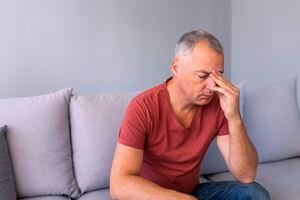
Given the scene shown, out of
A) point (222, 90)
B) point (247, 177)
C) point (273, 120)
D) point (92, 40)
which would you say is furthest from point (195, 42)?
point (92, 40)

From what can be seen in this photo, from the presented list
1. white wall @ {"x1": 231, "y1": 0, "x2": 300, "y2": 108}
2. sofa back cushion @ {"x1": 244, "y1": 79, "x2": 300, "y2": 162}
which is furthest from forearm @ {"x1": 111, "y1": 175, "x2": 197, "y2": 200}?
white wall @ {"x1": 231, "y1": 0, "x2": 300, "y2": 108}

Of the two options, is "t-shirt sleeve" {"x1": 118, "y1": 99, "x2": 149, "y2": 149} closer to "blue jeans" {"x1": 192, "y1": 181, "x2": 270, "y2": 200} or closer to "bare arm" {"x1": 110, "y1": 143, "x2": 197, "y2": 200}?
"bare arm" {"x1": 110, "y1": 143, "x2": 197, "y2": 200}

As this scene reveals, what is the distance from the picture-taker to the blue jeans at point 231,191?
136 cm

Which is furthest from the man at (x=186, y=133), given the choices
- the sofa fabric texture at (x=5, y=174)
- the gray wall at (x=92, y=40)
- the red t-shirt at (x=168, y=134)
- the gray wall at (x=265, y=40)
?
the gray wall at (x=265, y=40)

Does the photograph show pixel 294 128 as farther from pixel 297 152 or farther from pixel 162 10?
pixel 162 10

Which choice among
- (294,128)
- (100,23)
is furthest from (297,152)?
(100,23)

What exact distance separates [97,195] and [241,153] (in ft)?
2.35

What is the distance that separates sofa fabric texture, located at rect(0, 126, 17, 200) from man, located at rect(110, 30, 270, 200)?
1.83 ft

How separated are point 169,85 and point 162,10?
4.01ft

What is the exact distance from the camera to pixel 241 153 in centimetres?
138

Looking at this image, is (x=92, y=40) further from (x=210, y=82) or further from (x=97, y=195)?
(x=210, y=82)

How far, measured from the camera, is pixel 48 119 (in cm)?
167

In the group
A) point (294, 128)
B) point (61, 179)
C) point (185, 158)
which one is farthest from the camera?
point (294, 128)

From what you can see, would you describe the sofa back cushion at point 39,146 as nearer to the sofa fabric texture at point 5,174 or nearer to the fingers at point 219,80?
the sofa fabric texture at point 5,174
